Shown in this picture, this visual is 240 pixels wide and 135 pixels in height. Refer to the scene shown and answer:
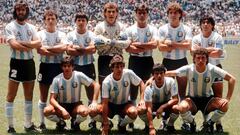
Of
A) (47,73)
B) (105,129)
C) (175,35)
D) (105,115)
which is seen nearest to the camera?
(105,129)

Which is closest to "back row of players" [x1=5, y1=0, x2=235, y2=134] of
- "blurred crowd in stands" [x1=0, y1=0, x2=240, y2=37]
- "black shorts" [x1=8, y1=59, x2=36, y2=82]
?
"black shorts" [x1=8, y1=59, x2=36, y2=82]

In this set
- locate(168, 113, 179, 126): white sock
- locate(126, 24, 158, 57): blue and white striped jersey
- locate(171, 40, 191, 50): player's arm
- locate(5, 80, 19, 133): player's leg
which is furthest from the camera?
locate(126, 24, 158, 57): blue and white striped jersey

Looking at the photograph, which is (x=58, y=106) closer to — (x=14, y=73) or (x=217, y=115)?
(x=14, y=73)

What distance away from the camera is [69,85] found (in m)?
8.23

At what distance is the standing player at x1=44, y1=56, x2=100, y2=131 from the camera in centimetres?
801

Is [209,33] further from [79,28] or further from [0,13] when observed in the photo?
[0,13]

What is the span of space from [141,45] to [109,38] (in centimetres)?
58

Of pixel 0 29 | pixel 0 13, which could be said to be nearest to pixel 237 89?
pixel 0 29

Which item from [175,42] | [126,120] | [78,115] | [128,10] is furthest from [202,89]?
[128,10]

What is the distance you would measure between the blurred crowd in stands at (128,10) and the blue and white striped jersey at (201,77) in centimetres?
3858

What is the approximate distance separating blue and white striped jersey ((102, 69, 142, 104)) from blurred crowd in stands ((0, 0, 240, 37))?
38.6 m

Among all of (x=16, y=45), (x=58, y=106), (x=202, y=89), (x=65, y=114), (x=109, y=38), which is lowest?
(x=65, y=114)

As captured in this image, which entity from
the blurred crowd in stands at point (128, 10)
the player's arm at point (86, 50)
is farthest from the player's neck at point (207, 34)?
the blurred crowd in stands at point (128, 10)

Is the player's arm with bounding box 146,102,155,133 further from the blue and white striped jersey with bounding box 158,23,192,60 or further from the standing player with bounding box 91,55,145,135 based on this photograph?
the blue and white striped jersey with bounding box 158,23,192,60
